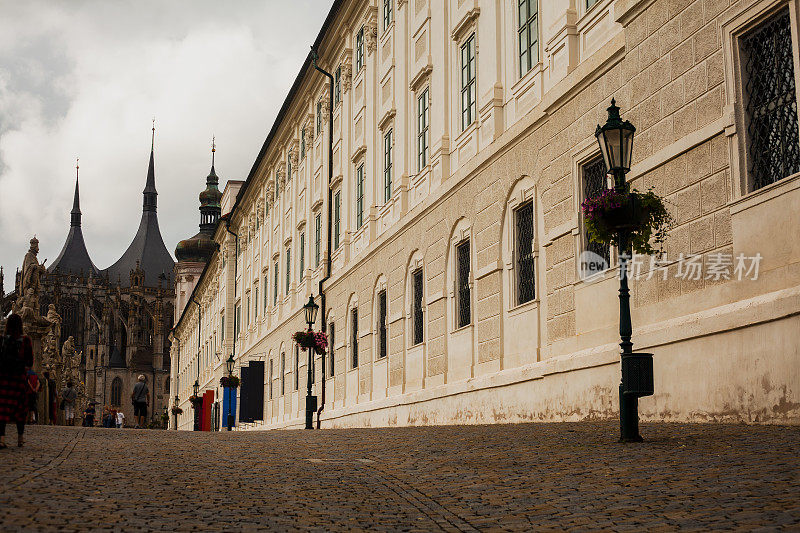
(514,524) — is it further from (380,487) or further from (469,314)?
(469,314)

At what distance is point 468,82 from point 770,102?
10.3 meters

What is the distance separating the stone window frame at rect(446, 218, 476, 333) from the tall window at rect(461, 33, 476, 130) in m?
2.23

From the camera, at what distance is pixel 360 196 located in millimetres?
31188

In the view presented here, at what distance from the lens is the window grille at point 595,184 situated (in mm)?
15328

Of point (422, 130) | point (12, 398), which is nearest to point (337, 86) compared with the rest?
point (422, 130)

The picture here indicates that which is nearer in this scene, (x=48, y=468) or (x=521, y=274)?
(x=48, y=468)

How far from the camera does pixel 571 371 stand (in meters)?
15.5

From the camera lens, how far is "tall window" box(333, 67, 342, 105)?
34862mm

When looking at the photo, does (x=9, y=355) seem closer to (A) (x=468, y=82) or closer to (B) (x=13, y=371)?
(B) (x=13, y=371)

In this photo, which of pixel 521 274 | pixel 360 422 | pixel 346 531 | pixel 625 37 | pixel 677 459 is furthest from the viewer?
pixel 360 422

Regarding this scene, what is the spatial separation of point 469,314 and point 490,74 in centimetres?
484

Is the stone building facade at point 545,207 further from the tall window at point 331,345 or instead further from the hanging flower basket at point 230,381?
the hanging flower basket at point 230,381

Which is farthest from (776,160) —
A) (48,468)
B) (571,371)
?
(48,468)

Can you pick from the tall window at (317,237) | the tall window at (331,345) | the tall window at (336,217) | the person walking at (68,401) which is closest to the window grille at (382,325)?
the tall window at (331,345)
